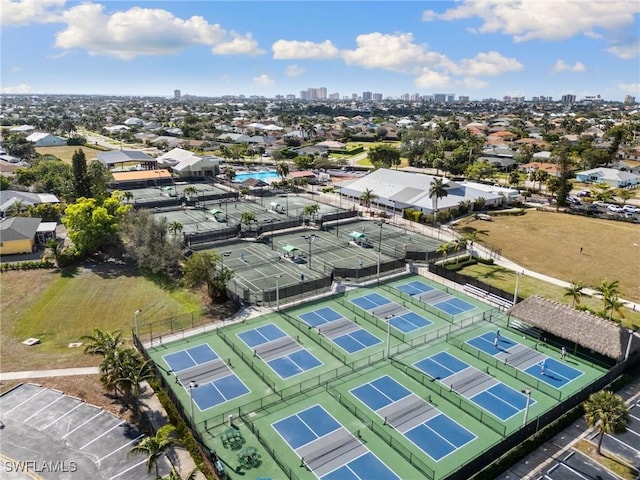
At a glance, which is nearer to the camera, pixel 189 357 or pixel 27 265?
pixel 189 357

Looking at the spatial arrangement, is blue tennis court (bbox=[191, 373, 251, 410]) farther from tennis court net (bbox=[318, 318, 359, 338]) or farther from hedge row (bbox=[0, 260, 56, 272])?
hedge row (bbox=[0, 260, 56, 272])

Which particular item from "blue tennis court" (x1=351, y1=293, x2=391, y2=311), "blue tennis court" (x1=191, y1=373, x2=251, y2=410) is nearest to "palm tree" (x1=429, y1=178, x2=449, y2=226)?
"blue tennis court" (x1=351, y1=293, x2=391, y2=311)

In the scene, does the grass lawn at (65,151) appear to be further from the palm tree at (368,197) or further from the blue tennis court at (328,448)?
the blue tennis court at (328,448)

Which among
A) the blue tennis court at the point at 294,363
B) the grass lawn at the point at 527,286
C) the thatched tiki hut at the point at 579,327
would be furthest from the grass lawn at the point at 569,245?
the blue tennis court at the point at 294,363

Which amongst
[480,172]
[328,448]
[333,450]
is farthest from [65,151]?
[333,450]

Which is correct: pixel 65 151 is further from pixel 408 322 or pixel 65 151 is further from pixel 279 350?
pixel 408 322

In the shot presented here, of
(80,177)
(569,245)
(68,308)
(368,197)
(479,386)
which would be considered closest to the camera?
(479,386)
